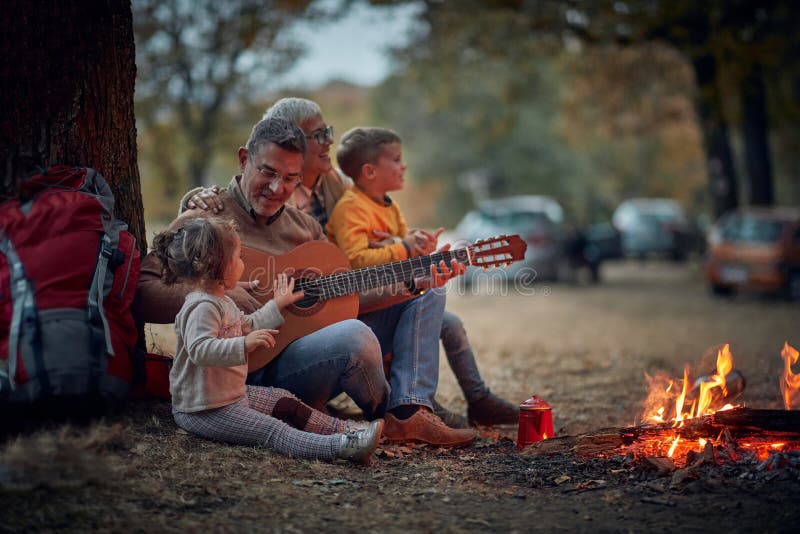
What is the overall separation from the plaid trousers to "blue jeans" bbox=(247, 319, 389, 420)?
1.08ft

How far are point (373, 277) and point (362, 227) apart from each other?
19.6 inches

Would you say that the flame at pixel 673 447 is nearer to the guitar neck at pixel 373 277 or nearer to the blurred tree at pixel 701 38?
the guitar neck at pixel 373 277

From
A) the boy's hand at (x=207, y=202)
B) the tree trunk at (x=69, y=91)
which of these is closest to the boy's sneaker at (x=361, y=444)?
the boy's hand at (x=207, y=202)

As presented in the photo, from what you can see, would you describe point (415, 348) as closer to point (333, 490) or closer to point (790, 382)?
point (333, 490)

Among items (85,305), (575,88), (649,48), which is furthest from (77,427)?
(575,88)

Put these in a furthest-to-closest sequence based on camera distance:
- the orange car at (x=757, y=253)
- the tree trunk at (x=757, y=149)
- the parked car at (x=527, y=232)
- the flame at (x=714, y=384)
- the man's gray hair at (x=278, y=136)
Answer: the tree trunk at (x=757, y=149) < the parked car at (x=527, y=232) < the orange car at (x=757, y=253) < the flame at (x=714, y=384) < the man's gray hair at (x=278, y=136)

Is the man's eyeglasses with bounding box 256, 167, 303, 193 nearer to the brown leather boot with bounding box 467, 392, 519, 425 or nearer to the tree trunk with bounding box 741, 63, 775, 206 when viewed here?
the brown leather boot with bounding box 467, 392, 519, 425

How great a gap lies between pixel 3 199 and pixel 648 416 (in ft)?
11.1

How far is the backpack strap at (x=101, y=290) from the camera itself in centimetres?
370

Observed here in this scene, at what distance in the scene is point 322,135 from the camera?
16.9ft

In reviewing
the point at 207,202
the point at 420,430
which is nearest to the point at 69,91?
the point at 207,202

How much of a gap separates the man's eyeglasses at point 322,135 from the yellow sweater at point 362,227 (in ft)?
1.07

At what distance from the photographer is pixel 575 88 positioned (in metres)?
22.4

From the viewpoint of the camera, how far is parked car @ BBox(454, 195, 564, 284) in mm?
17531
